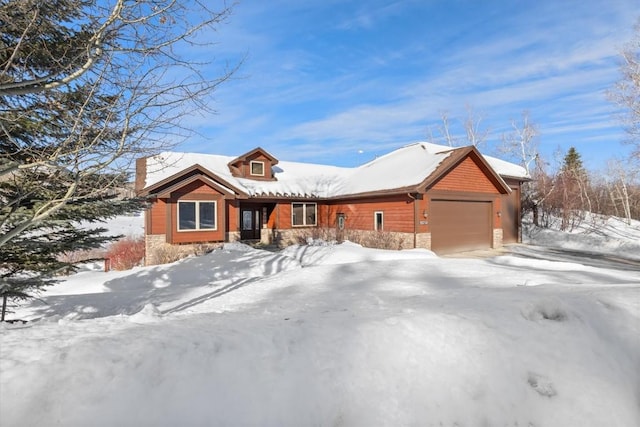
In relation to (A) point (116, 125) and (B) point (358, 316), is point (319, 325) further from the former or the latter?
(A) point (116, 125)

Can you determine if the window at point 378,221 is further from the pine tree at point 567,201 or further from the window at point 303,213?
the pine tree at point 567,201

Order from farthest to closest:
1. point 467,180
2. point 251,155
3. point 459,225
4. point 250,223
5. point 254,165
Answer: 1. point 250,223
2. point 254,165
3. point 251,155
4. point 467,180
5. point 459,225

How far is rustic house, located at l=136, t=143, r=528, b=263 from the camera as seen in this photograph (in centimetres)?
1479

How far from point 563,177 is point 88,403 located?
27899mm

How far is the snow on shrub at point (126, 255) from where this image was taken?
15895 mm

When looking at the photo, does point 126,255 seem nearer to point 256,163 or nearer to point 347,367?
point 256,163

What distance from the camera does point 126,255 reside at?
16.6 meters

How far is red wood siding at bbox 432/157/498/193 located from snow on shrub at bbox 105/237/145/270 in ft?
46.8

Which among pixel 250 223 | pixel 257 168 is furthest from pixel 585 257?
pixel 257 168

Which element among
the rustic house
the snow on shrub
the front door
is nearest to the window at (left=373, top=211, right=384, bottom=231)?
the rustic house

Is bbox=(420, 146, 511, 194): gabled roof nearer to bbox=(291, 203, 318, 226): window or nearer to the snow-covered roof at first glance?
the snow-covered roof

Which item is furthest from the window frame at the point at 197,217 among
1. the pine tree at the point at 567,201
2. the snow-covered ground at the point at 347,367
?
the pine tree at the point at 567,201

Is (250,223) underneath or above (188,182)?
underneath

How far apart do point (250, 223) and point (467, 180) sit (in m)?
12.0
